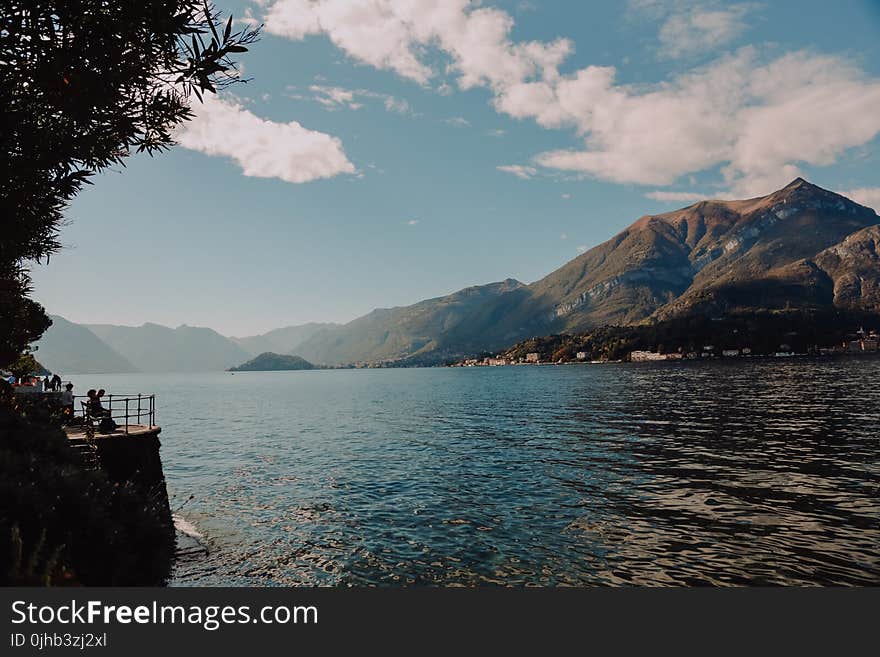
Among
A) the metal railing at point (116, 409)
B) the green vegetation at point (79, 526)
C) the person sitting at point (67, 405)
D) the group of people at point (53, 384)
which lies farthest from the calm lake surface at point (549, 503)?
the group of people at point (53, 384)

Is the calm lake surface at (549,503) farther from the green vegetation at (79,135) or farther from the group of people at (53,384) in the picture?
the group of people at (53,384)

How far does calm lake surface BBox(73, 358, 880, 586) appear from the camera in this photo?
589 inches

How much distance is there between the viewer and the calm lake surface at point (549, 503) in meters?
15.0

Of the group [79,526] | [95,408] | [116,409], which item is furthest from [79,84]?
[116,409]

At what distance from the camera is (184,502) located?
25609mm

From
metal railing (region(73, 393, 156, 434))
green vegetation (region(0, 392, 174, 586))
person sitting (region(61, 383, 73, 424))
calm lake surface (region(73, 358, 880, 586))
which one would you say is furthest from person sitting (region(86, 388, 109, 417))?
green vegetation (region(0, 392, 174, 586))

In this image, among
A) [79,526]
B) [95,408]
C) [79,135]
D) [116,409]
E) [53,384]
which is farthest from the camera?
[116,409]

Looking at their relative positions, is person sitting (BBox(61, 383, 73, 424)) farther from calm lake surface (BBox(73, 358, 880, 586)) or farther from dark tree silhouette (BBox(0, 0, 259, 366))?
dark tree silhouette (BBox(0, 0, 259, 366))

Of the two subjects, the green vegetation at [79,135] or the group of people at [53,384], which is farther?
the group of people at [53,384]

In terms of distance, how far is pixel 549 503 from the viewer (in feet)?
71.3

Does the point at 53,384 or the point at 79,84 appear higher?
the point at 79,84

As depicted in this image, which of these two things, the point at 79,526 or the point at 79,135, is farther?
the point at 79,135

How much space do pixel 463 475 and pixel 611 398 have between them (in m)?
52.0

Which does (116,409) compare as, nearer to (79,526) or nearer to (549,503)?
(79,526)
